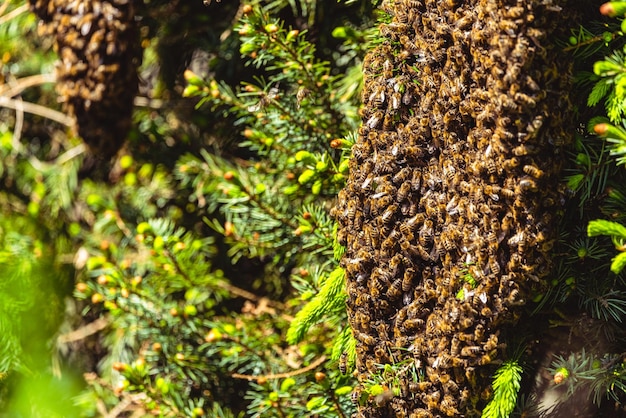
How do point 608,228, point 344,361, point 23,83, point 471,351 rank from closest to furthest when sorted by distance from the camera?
point 608,228 < point 471,351 < point 344,361 < point 23,83

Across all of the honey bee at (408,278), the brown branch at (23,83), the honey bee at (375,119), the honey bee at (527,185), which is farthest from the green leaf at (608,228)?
the brown branch at (23,83)

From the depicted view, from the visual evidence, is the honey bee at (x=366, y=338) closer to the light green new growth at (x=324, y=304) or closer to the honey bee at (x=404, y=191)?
the light green new growth at (x=324, y=304)

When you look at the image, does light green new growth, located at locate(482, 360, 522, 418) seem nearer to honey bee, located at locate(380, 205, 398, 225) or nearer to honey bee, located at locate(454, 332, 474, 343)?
honey bee, located at locate(454, 332, 474, 343)

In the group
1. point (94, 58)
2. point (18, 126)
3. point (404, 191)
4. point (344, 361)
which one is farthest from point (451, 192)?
point (18, 126)

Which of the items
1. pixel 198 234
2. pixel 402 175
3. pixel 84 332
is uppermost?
pixel 402 175

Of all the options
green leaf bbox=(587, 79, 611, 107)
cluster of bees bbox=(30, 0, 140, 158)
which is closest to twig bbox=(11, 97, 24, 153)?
cluster of bees bbox=(30, 0, 140, 158)

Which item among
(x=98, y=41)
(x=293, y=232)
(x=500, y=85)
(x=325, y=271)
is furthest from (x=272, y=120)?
(x=500, y=85)

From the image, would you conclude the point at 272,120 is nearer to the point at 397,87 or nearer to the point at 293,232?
the point at 293,232

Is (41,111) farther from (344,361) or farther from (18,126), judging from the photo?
(344,361)
